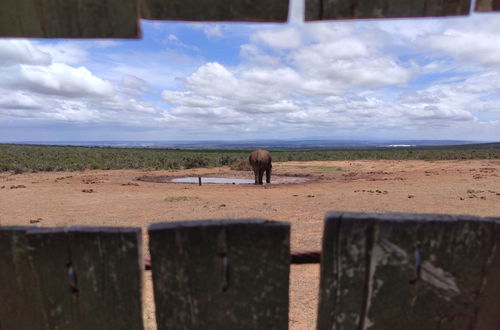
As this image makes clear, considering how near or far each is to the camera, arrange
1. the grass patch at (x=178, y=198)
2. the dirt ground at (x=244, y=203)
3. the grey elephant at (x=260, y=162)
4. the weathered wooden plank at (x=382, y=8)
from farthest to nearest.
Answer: the grey elephant at (x=260, y=162) → the grass patch at (x=178, y=198) → the dirt ground at (x=244, y=203) → the weathered wooden plank at (x=382, y=8)

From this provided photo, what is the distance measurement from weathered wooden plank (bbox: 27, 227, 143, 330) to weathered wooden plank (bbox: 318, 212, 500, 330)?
0.64 m

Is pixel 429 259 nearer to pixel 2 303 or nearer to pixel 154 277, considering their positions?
pixel 154 277

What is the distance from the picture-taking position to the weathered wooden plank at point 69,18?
111 cm

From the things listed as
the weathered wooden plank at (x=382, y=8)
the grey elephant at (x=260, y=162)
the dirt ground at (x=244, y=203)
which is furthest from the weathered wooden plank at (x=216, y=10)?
the grey elephant at (x=260, y=162)

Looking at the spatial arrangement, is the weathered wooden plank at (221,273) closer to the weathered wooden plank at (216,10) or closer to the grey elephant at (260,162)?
the weathered wooden plank at (216,10)

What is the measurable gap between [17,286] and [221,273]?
69cm

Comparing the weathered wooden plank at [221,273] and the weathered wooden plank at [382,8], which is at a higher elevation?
the weathered wooden plank at [382,8]

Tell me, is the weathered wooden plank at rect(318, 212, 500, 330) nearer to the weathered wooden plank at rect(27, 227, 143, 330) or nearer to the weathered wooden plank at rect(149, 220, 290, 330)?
the weathered wooden plank at rect(149, 220, 290, 330)

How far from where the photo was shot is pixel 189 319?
46.3 inches

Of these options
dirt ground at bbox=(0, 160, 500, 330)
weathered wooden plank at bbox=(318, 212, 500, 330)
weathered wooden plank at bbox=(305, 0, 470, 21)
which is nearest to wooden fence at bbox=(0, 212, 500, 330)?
weathered wooden plank at bbox=(318, 212, 500, 330)

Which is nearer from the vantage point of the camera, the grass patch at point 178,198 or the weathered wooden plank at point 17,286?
the weathered wooden plank at point 17,286

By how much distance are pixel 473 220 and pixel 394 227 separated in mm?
250

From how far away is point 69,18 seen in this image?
1.13 metres

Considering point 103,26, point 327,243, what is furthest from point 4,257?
point 327,243
